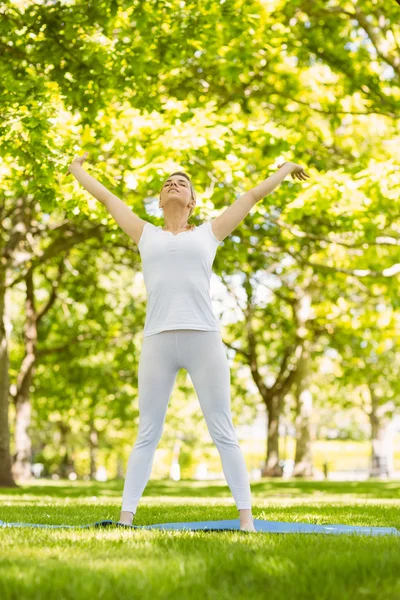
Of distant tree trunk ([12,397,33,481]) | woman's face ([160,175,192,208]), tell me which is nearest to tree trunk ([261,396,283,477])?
distant tree trunk ([12,397,33,481])

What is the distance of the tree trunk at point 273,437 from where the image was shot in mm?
25719

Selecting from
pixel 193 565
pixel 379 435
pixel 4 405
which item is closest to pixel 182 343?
pixel 193 565

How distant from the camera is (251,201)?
576 cm

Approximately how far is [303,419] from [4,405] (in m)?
9.58

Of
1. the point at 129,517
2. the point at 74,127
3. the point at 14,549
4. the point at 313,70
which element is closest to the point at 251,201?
the point at 129,517

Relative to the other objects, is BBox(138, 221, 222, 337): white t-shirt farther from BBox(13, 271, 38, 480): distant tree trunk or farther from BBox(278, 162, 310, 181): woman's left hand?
BBox(13, 271, 38, 480): distant tree trunk

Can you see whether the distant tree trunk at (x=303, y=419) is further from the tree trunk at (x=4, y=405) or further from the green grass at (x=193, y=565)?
the green grass at (x=193, y=565)

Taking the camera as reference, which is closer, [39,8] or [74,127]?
[39,8]

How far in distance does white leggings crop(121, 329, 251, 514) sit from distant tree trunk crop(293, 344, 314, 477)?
18.8m

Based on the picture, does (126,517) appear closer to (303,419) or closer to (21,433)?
(21,433)

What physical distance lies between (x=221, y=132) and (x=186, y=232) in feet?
22.7

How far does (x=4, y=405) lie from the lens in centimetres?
1777

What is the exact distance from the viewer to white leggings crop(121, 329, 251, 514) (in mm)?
5332

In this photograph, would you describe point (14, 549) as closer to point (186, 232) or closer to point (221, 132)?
point (186, 232)
